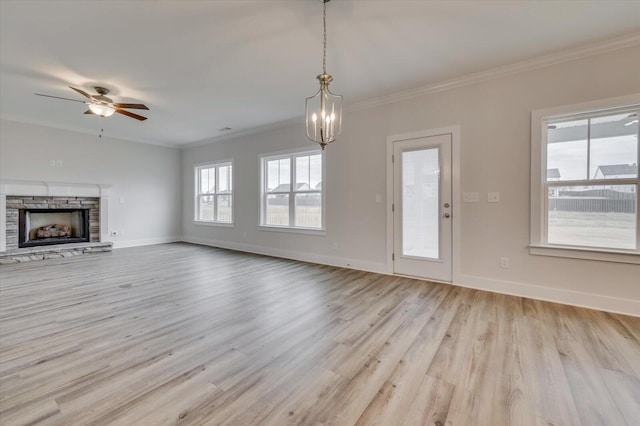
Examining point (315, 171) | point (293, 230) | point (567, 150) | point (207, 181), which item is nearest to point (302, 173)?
point (315, 171)

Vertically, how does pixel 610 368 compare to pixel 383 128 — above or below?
below

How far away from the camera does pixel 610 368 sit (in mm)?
1866

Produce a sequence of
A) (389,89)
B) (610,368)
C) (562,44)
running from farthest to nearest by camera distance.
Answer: (389,89)
(562,44)
(610,368)

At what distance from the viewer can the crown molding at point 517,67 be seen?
280cm

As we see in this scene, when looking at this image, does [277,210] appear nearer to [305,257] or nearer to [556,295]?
[305,257]

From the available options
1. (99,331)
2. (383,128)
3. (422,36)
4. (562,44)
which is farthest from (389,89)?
(99,331)

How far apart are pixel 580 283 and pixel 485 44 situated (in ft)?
8.92

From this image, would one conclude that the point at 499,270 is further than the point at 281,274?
No

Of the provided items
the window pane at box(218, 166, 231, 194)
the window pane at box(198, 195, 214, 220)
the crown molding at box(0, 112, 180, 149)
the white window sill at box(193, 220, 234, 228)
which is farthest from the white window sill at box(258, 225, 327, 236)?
the crown molding at box(0, 112, 180, 149)

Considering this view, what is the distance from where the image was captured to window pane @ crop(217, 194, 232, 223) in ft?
22.5

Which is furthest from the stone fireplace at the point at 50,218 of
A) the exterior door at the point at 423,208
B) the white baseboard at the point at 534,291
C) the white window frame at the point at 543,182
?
the white window frame at the point at 543,182

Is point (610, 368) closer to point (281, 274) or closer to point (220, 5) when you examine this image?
point (281, 274)

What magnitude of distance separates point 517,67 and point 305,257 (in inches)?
164

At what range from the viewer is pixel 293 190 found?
18.2ft
